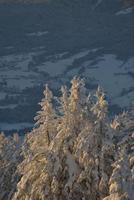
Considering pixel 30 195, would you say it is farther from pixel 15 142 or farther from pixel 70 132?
pixel 15 142

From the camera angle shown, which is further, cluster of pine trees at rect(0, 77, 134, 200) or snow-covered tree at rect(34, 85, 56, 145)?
snow-covered tree at rect(34, 85, 56, 145)

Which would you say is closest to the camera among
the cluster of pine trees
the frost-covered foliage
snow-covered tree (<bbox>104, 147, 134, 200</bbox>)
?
snow-covered tree (<bbox>104, 147, 134, 200</bbox>)

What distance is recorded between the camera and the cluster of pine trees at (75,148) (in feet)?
75.5

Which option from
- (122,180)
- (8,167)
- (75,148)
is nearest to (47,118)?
(75,148)

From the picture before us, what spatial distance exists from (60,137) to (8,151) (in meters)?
13.5

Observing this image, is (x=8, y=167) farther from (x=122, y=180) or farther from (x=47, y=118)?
(x=122, y=180)

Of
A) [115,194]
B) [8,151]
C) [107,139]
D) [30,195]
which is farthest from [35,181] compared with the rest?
[8,151]

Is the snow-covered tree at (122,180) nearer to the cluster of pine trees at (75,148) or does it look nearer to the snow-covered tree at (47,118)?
the cluster of pine trees at (75,148)

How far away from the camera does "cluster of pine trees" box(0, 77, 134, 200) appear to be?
→ 23.0 metres

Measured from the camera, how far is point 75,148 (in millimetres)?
23438

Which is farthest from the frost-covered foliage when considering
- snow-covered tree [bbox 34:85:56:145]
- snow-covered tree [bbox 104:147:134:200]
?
snow-covered tree [bbox 104:147:134:200]

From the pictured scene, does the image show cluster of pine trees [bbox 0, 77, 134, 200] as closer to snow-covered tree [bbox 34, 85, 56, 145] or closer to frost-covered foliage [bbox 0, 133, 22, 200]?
snow-covered tree [bbox 34, 85, 56, 145]

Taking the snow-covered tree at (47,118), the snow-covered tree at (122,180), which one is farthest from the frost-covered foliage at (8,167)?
the snow-covered tree at (122,180)

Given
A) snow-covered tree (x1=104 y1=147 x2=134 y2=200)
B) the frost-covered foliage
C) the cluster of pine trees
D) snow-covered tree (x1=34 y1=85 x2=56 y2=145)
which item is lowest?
snow-covered tree (x1=104 y1=147 x2=134 y2=200)
